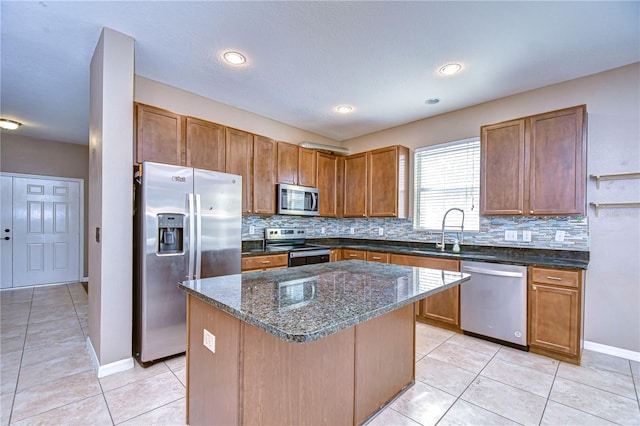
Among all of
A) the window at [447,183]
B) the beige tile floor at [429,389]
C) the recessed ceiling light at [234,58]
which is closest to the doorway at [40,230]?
the beige tile floor at [429,389]

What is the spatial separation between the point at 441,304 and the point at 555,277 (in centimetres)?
114

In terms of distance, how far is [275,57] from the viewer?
102 inches

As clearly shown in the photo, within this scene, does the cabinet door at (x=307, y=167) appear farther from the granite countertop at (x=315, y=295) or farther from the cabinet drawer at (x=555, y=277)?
the cabinet drawer at (x=555, y=277)

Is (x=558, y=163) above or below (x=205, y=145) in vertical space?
below

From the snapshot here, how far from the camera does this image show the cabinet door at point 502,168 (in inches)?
118

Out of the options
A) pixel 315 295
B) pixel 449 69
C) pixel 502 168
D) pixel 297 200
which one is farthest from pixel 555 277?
pixel 297 200

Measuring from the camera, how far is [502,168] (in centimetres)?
312

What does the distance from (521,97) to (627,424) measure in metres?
3.02

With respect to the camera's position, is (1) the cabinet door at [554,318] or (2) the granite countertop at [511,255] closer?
(1) the cabinet door at [554,318]

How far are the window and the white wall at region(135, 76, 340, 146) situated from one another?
6.44 feet

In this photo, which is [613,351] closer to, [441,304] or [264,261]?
[441,304]

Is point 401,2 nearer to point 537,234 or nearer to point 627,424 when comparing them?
point 537,234

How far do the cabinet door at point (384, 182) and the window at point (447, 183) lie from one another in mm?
317

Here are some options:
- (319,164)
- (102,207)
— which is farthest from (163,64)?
(319,164)
